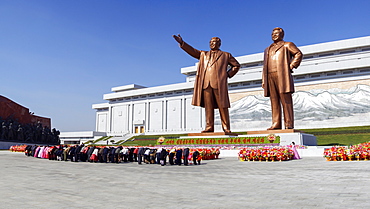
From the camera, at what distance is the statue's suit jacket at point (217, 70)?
1783cm

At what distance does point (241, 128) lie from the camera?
39.9 m

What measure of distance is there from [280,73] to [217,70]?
3455 mm

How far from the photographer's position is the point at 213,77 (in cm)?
1789

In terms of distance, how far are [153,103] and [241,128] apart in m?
15.6

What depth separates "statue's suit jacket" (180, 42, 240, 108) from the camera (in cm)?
1783

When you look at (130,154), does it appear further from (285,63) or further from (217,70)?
(285,63)

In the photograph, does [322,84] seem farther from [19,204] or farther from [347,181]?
[19,204]

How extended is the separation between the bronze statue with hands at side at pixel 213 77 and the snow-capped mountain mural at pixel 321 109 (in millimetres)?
20922

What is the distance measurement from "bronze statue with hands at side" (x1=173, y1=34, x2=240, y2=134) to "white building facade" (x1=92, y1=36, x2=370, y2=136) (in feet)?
68.8

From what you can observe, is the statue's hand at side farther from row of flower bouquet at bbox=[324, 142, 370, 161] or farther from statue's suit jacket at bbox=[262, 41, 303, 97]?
row of flower bouquet at bbox=[324, 142, 370, 161]

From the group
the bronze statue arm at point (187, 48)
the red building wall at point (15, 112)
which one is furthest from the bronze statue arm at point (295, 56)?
the red building wall at point (15, 112)

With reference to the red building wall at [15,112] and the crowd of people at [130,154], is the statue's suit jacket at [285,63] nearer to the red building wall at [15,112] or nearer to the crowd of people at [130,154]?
the crowd of people at [130,154]

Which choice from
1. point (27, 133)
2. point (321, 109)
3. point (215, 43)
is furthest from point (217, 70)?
point (321, 109)

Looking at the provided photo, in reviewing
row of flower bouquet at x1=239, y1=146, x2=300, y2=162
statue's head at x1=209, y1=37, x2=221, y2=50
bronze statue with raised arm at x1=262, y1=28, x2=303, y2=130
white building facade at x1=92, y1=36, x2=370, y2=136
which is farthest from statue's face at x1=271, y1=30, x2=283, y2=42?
white building facade at x1=92, y1=36, x2=370, y2=136
